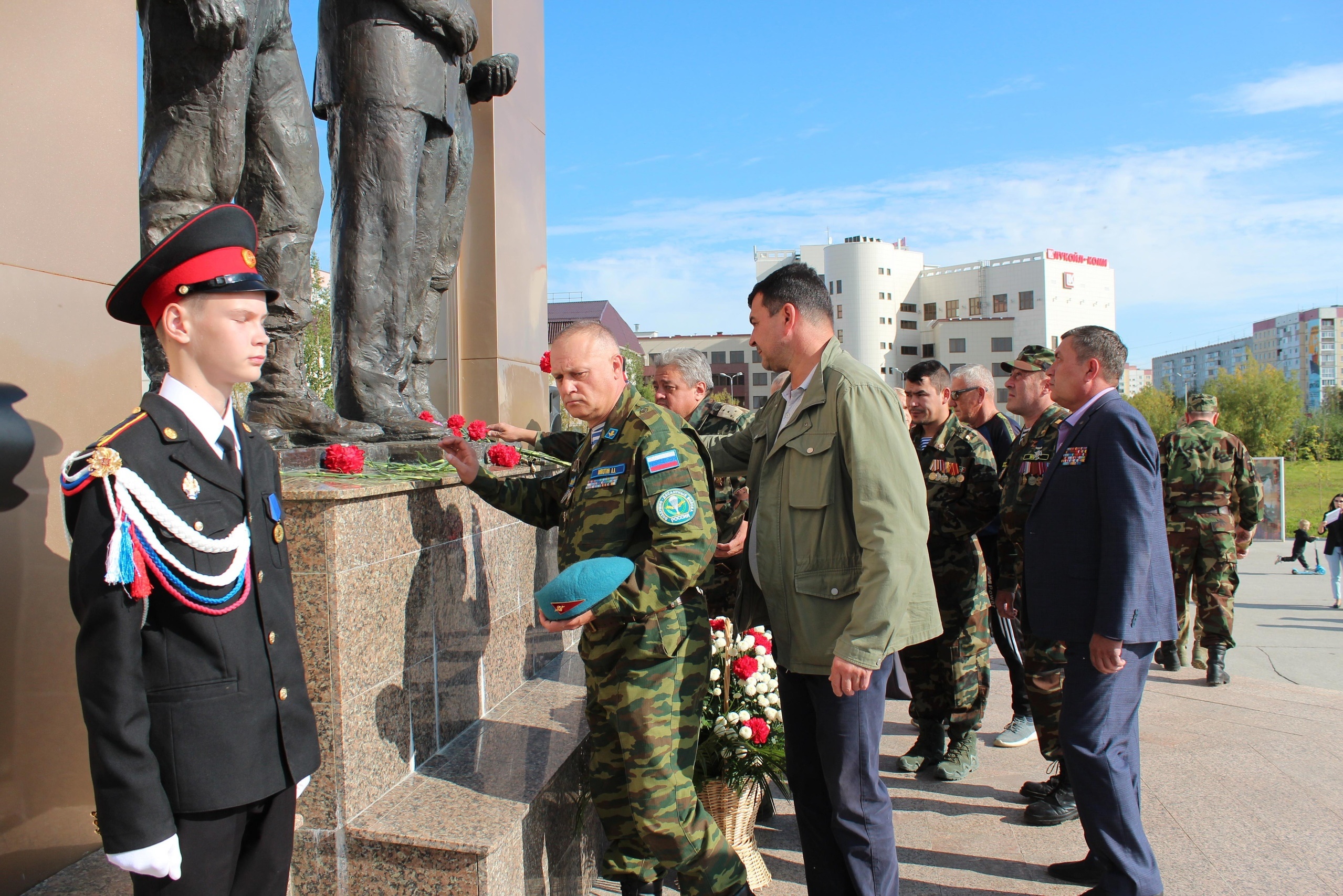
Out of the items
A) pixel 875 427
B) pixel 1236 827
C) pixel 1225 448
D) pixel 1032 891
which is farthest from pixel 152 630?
pixel 1225 448

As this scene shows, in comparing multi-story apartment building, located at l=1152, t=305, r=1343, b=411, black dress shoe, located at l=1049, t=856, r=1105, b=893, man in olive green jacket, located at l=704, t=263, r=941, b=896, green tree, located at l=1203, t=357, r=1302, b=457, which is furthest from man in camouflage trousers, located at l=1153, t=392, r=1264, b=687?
multi-story apartment building, located at l=1152, t=305, r=1343, b=411

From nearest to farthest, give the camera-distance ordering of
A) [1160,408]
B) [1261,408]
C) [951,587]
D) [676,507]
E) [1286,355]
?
[676,507] → [951,587] → [1261,408] → [1160,408] → [1286,355]

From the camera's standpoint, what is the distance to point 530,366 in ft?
20.5

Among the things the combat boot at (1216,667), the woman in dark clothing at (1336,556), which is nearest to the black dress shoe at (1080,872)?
the combat boot at (1216,667)

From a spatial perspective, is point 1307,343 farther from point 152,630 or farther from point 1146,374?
point 152,630

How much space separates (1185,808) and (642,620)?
3195 millimetres

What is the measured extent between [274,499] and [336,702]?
0.69 meters

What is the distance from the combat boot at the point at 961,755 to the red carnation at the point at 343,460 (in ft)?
11.1

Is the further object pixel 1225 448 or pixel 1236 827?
pixel 1225 448

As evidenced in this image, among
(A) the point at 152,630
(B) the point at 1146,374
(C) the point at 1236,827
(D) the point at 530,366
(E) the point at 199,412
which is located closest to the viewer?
(A) the point at 152,630

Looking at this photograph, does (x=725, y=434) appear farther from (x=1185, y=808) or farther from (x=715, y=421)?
(x=1185, y=808)

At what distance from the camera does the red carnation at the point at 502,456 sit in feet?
10.9

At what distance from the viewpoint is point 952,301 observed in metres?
80.4

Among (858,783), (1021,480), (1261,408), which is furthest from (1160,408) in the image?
(858,783)
